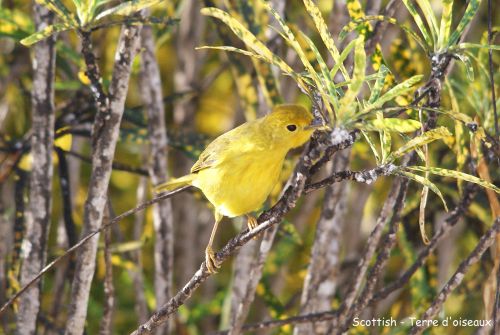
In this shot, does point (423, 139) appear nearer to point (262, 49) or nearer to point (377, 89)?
point (377, 89)

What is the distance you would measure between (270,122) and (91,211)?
43 centimetres

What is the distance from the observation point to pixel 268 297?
204 centimetres

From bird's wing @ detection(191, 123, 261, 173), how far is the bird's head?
0.21ft

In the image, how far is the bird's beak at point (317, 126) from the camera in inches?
40.1

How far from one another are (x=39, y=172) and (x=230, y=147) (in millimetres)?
454

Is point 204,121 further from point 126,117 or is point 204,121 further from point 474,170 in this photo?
point 474,170

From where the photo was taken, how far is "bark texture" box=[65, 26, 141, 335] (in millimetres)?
1396

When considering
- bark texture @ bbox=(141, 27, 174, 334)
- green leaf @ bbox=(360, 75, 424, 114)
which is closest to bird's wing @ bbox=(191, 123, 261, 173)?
bark texture @ bbox=(141, 27, 174, 334)

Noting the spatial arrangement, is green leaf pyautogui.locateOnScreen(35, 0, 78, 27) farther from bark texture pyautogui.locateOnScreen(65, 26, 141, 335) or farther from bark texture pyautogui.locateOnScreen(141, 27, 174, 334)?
bark texture pyautogui.locateOnScreen(141, 27, 174, 334)

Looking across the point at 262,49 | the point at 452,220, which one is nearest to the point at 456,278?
the point at 452,220

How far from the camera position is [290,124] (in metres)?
1.32

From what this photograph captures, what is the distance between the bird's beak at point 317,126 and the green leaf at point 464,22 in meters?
0.27

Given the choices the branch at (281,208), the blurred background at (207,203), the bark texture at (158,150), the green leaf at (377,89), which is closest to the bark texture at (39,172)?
the blurred background at (207,203)

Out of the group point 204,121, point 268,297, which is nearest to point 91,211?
point 268,297
